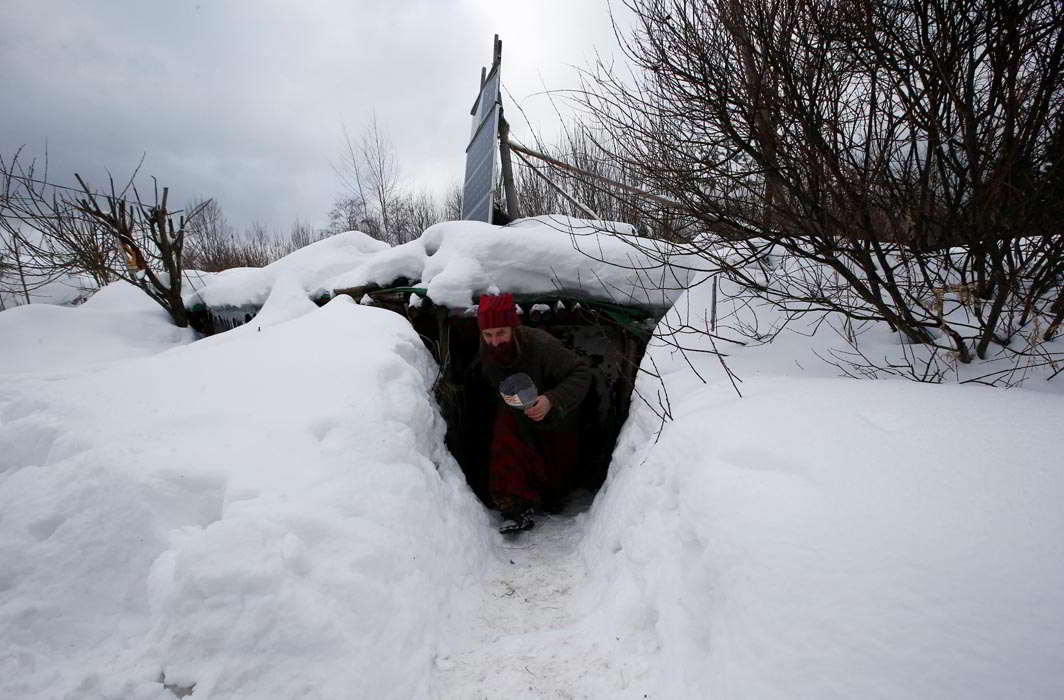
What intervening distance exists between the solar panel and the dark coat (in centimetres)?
326

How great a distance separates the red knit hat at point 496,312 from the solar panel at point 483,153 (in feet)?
10.8

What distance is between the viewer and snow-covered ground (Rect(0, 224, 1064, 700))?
1.14 metres

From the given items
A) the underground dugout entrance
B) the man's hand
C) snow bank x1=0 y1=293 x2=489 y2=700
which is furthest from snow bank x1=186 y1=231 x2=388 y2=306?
the man's hand

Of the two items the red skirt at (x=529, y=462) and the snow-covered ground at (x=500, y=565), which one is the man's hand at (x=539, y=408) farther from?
the snow-covered ground at (x=500, y=565)

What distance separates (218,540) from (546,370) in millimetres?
2097

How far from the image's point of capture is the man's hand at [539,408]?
113 inches

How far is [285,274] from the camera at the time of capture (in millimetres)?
4832

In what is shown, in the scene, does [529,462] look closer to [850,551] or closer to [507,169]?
[850,551]

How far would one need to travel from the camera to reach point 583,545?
8.83ft

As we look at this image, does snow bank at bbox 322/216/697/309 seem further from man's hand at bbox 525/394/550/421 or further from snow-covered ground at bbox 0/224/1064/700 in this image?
snow-covered ground at bbox 0/224/1064/700

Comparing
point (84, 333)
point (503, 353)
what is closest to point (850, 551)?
point (503, 353)

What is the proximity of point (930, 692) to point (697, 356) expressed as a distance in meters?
2.08

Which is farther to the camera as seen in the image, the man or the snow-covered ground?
the man

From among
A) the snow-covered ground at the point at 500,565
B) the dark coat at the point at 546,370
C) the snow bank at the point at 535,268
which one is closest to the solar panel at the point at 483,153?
the snow bank at the point at 535,268
